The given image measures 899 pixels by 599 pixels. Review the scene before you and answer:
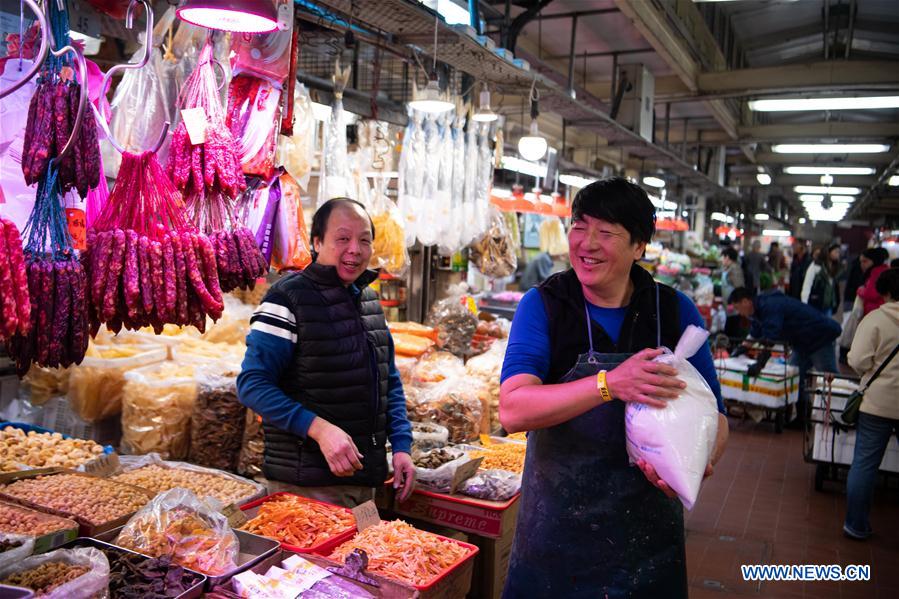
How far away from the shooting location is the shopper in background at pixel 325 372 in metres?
2.50

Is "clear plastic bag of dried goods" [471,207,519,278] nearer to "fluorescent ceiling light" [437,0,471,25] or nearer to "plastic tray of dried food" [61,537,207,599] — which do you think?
"fluorescent ceiling light" [437,0,471,25]

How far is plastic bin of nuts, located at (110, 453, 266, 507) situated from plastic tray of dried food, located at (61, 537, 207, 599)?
1.80 feet

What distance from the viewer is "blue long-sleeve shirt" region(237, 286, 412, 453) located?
8.17 feet

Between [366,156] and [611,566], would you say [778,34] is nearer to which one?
[366,156]

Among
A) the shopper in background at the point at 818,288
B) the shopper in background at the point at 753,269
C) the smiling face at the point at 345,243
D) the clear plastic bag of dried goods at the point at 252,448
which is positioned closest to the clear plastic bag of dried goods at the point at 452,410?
the clear plastic bag of dried goods at the point at 252,448

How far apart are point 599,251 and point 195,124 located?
1.25m

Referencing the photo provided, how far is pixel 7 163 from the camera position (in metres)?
1.80

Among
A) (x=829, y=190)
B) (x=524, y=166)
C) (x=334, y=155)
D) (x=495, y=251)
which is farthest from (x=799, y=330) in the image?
(x=829, y=190)

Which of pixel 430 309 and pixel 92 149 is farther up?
pixel 92 149

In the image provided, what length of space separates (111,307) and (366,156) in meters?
2.48

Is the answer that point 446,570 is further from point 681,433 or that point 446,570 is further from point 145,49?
point 145,49

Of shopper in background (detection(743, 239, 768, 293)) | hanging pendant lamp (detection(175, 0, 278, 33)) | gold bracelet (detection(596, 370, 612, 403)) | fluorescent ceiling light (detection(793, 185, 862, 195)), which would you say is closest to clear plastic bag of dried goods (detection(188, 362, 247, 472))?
hanging pendant lamp (detection(175, 0, 278, 33))

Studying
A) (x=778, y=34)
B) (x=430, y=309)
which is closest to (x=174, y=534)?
(x=430, y=309)

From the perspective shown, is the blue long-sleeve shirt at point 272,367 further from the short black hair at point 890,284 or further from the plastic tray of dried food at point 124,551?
the short black hair at point 890,284
